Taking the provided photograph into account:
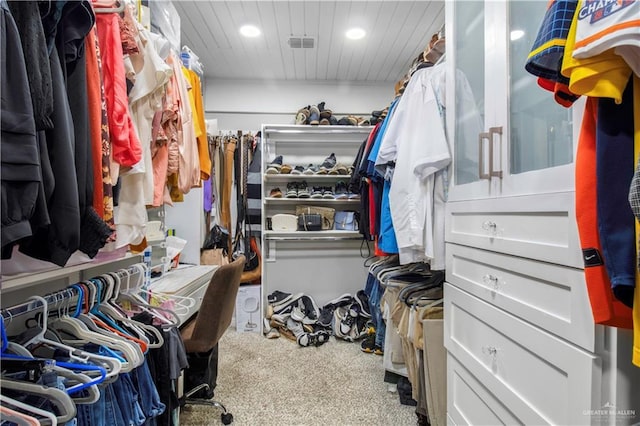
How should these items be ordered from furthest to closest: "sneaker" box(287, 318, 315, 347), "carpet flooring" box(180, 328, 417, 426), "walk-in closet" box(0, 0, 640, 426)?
"sneaker" box(287, 318, 315, 347), "carpet flooring" box(180, 328, 417, 426), "walk-in closet" box(0, 0, 640, 426)

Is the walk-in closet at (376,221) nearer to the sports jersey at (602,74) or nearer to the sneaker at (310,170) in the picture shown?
the sports jersey at (602,74)

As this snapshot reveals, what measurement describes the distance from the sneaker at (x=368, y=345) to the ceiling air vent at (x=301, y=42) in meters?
2.50

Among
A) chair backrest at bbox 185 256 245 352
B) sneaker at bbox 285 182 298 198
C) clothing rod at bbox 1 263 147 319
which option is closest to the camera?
clothing rod at bbox 1 263 147 319

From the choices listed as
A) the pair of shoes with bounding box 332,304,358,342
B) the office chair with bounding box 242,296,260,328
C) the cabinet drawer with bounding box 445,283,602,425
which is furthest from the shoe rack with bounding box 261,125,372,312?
the cabinet drawer with bounding box 445,283,602,425

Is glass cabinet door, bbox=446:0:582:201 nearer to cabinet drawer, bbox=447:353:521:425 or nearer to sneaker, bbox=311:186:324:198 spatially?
cabinet drawer, bbox=447:353:521:425

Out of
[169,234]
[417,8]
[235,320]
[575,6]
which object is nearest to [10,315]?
[575,6]

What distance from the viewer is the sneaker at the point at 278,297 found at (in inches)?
123

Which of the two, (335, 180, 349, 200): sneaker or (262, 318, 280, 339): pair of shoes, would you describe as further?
(335, 180, 349, 200): sneaker

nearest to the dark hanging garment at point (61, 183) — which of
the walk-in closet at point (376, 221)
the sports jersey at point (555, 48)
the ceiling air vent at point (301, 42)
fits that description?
the walk-in closet at point (376, 221)

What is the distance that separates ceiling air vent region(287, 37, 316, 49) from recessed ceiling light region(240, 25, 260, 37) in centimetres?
27

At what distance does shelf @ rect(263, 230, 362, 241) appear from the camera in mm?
2986

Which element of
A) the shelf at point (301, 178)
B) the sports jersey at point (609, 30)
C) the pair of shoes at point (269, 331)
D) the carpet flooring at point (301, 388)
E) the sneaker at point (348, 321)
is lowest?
the carpet flooring at point (301, 388)

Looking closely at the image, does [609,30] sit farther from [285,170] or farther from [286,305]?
[286,305]

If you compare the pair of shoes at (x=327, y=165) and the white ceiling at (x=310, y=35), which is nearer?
the white ceiling at (x=310, y=35)
